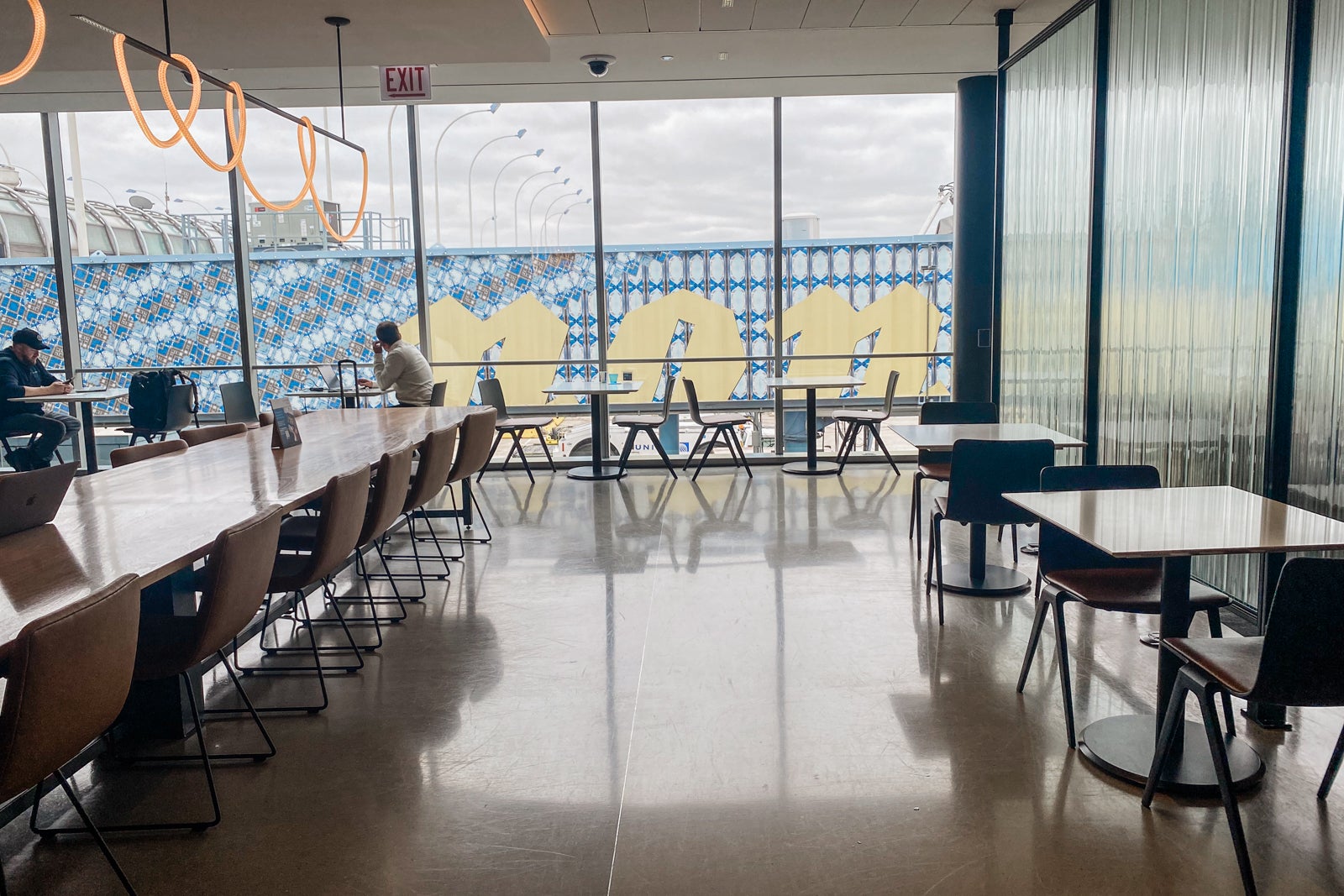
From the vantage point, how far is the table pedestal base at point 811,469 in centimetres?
806

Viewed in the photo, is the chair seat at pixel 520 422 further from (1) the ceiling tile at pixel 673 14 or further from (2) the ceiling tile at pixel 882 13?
(2) the ceiling tile at pixel 882 13

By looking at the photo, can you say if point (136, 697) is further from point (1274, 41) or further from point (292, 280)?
point (292, 280)

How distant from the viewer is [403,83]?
21.5 ft

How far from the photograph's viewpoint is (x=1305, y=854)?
90.4 inches

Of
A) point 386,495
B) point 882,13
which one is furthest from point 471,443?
point 882,13

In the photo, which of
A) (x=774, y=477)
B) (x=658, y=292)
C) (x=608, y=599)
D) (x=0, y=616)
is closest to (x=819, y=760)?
(x=608, y=599)

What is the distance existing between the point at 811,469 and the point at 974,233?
2.45 metres

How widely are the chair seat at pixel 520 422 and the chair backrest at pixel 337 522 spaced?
4.07 metres

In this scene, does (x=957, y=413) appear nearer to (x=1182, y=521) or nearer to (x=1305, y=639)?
(x=1182, y=521)

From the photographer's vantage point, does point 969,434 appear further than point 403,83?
No

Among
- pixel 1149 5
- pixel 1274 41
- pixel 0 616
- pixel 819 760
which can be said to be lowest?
pixel 819 760

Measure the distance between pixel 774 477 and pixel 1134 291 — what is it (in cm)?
371

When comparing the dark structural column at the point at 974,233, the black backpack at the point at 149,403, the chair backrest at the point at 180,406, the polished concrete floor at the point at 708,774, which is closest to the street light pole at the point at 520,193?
the chair backrest at the point at 180,406

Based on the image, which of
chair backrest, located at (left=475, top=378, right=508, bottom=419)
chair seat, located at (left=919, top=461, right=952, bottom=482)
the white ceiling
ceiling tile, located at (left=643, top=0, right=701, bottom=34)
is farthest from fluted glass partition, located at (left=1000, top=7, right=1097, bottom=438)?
chair backrest, located at (left=475, top=378, right=508, bottom=419)
